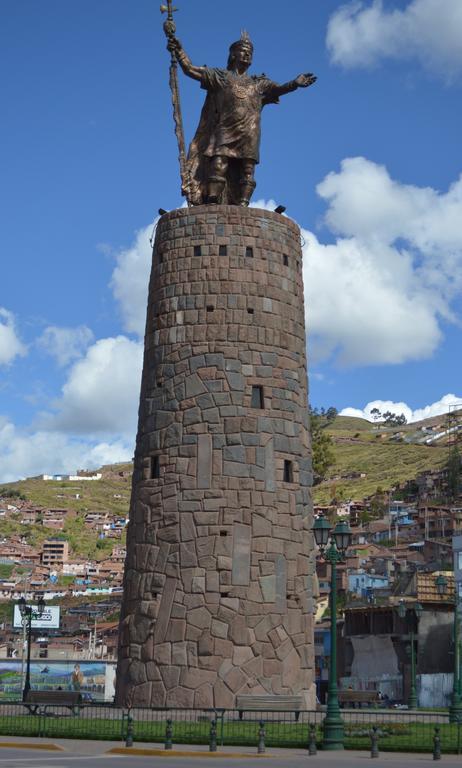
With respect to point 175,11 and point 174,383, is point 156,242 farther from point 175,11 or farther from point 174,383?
point 175,11

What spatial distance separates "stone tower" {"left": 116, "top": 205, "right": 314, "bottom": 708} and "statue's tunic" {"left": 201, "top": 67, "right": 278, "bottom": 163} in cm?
201

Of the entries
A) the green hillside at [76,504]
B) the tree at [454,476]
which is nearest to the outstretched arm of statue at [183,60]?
the tree at [454,476]

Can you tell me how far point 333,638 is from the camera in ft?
62.2

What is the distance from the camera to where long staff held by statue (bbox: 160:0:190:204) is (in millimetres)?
26562

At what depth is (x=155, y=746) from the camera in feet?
59.5

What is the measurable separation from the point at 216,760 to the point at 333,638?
3.42 meters

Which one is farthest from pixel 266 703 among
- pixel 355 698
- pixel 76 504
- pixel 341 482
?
pixel 76 504

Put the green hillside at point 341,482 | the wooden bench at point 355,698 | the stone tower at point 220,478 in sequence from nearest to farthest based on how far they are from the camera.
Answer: the stone tower at point 220,478 → the wooden bench at point 355,698 → the green hillside at point 341,482

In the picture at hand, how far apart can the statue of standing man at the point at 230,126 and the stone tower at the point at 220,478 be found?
159 centimetres

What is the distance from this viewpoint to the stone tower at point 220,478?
22547mm

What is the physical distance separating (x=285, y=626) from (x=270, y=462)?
10.4ft

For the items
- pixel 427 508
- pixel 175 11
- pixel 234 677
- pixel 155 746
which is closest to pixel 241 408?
pixel 234 677

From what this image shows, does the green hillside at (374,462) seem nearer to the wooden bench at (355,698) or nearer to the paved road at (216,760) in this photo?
the wooden bench at (355,698)

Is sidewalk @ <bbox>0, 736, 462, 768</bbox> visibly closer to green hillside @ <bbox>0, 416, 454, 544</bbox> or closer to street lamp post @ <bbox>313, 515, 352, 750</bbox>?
street lamp post @ <bbox>313, 515, 352, 750</bbox>
